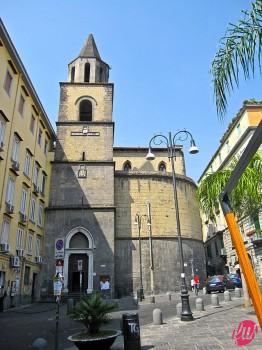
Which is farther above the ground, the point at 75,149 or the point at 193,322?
the point at 75,149

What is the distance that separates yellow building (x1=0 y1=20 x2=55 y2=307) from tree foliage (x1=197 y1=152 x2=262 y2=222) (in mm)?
12203

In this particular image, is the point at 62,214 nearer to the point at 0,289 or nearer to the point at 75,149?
the point at 75,149

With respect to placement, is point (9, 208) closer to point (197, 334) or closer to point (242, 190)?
point (242, 190)

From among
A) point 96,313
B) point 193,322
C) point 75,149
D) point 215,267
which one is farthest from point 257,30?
point 215,267

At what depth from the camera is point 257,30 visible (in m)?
4.37

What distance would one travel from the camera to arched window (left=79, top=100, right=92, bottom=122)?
33338mm

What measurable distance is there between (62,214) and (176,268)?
12.4 m

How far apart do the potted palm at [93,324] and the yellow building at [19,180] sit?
1232cm

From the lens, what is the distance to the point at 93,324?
7633 millimetres

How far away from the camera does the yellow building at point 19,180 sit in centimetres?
1920

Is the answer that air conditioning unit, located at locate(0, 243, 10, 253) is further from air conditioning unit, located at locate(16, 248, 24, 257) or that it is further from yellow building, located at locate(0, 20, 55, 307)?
air conditioning unit, located at locate(16, 248, 24, 257)

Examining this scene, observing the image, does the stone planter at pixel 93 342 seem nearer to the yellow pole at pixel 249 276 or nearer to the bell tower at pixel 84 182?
the yellow pole at pixel 249 276

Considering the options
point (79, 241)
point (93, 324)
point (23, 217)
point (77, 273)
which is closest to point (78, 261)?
point (77, 273)

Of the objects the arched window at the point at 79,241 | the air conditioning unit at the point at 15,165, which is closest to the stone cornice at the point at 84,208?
the arched window at the point at 79,241
